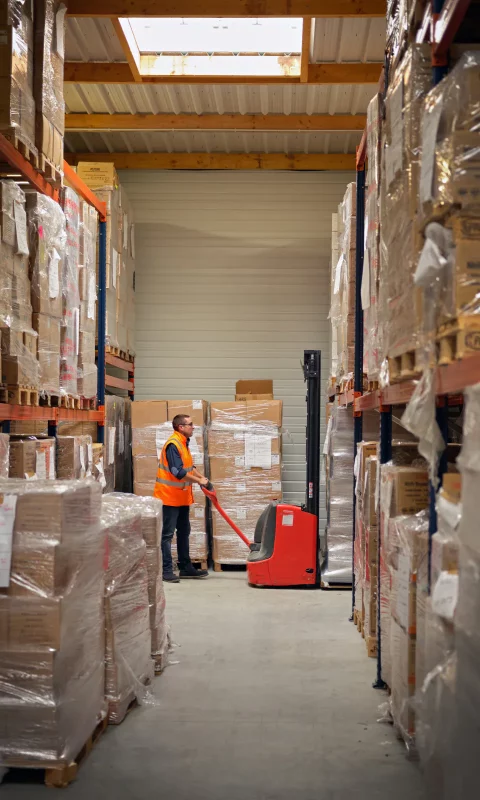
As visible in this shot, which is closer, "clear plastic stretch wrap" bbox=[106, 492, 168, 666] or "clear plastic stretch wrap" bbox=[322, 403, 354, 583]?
"clear plastic stretch wrap" bbox=[106, 492, 168, 666]

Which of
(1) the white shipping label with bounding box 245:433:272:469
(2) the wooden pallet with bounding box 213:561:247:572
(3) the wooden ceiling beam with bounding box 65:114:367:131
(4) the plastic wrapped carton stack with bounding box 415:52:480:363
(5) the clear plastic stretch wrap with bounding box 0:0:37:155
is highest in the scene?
(3) the wooden ceiling beam with bounding box 65:114:367:131

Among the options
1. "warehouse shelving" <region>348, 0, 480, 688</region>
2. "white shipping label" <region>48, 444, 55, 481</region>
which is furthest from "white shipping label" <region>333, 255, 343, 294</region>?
"white shipping label" <region>48, 444, 55, 481</region>

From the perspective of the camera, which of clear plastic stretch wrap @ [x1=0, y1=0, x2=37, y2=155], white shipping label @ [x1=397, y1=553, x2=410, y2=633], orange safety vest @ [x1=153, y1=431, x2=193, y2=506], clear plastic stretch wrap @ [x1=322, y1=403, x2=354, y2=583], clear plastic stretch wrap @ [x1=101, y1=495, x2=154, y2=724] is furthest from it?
orange safety vest @ [x1=153, y1=431, x2=193, y2=506]

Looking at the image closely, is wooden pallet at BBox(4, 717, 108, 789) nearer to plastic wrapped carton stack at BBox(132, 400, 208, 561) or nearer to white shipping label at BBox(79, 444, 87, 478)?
white shipping label at BBox(79, 444, 87, 478)

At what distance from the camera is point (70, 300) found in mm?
6996

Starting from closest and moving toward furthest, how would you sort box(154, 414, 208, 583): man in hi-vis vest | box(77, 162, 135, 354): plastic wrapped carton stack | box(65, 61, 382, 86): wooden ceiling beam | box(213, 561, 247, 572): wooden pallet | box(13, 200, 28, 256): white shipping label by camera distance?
box(13, 200, 28, 256): white shipping label
box(65, 61, 382, 86): wooden ceiling beam
box(154, 414, 208, 583): man in hi-vis vest
box(77, 162, 135, 354): plastic wrapped carton stack
box(213, 561, 247, 572): wooden pallet

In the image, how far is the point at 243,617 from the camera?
762cm

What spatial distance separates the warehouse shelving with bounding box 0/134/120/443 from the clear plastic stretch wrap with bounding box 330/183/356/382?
2.43m

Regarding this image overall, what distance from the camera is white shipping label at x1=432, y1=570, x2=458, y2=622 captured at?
2934mm

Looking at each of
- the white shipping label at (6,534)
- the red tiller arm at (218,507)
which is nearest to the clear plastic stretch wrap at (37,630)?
the white shipping label at (6,534)

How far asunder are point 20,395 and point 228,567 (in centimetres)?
551

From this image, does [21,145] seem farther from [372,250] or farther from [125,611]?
[125,611]

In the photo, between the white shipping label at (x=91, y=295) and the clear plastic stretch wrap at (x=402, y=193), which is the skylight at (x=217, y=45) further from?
the clear plastic stretch wrap at (x=402, y=193)

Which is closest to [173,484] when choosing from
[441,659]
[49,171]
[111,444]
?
[111,444]
